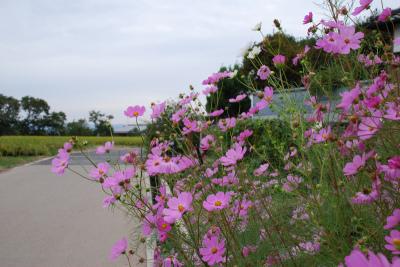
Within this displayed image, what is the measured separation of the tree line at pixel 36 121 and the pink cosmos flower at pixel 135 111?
1316 inches

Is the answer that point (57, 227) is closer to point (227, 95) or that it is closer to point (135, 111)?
point (135, 111)

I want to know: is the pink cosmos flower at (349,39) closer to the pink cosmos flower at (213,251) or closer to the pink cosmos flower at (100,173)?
the pink cosmos flower at (213,251)

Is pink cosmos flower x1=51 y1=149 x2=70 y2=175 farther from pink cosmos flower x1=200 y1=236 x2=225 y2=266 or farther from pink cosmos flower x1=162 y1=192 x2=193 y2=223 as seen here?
pink cosmos flower x1=200 y1=236 x2=225 y2=266

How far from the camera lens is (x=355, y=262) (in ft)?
1.47

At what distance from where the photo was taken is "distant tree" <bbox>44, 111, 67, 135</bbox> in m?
38.3

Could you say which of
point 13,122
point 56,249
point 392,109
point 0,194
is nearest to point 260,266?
point 392,109

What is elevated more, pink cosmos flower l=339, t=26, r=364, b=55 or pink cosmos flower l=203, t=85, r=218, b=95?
pink cosmos flower l=339, t=26, r=364, b=55

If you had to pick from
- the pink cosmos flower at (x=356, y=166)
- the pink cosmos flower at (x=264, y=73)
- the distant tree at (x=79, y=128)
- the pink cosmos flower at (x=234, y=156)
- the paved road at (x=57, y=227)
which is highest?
the pink cosmos flower at (x=264, y=73)

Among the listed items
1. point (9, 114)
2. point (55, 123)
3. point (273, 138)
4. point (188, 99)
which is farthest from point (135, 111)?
point (9, 114)

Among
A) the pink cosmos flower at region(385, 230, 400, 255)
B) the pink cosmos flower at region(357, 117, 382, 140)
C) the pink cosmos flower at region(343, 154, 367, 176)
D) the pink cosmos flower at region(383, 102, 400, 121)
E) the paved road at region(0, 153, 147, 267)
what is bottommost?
the paved road at region(0, 153, 147, 267)

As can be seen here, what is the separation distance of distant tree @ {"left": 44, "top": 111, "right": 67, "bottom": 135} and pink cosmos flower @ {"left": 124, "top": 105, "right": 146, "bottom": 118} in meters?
38.4

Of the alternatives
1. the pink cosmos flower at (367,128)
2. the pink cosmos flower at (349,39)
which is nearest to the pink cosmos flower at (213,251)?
the pink cosmos flower at (367,128)

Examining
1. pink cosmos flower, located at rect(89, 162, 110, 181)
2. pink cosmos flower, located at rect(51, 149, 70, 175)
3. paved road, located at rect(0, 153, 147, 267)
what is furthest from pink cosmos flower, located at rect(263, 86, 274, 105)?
paved road, located at rect(0, 153, 147, 267)

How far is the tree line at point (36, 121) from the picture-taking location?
3688cm
